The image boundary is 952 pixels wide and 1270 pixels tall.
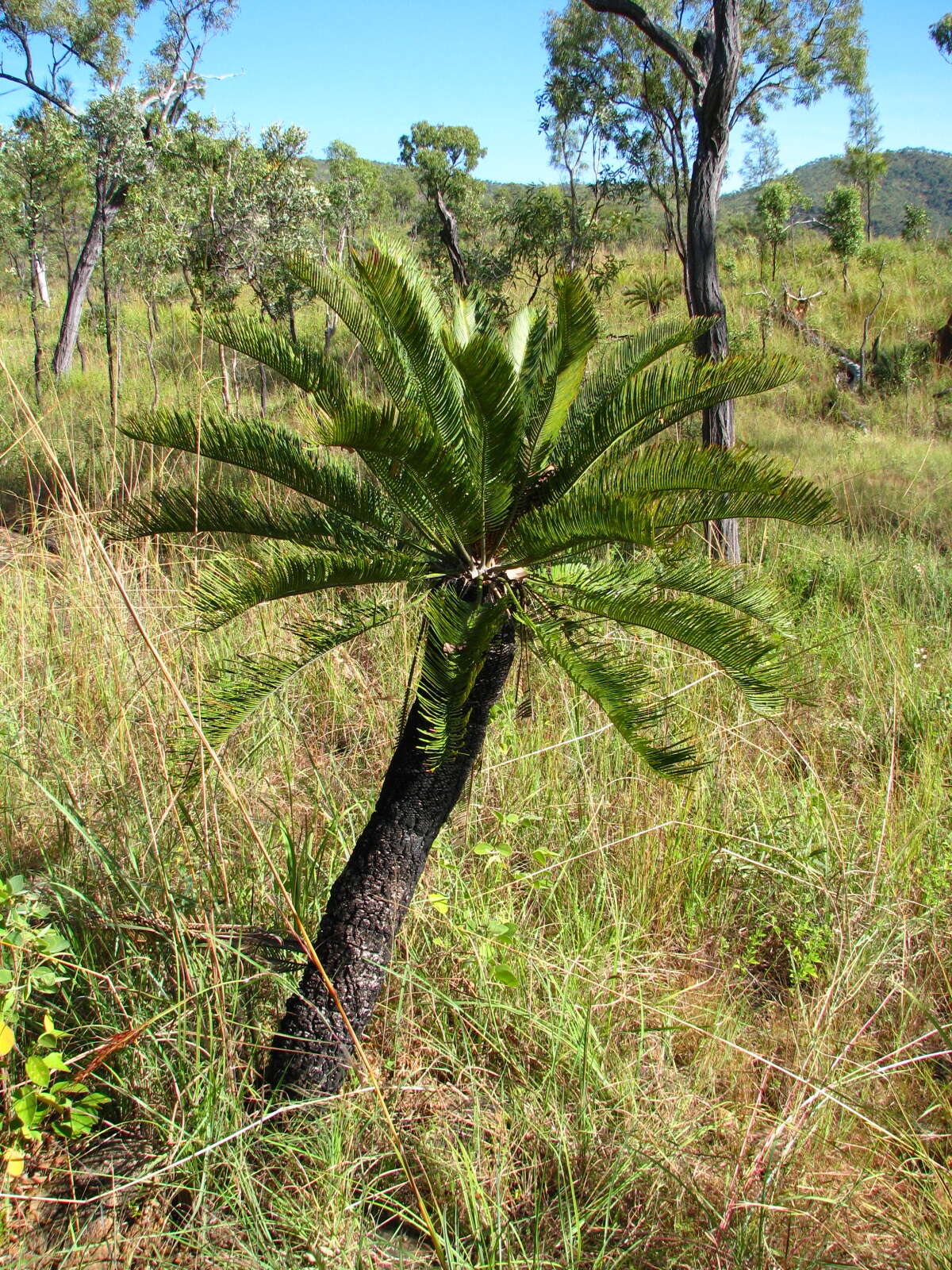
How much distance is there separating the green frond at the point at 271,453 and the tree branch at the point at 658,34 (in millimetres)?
5363

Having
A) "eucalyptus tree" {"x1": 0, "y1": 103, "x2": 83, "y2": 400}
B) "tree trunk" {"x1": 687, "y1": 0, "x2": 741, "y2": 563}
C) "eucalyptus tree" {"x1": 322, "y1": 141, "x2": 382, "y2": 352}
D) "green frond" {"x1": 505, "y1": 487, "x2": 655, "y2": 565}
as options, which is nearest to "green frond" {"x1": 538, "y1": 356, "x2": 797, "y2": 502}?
"green frond" {"x1": 505, "y1": 487, "x2": 655, "y2": 565}

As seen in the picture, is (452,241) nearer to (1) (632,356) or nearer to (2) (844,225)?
(1) (632,356)

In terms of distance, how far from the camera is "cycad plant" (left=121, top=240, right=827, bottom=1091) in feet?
5.32

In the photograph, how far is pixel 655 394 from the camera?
190cm

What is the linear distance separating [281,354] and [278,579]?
0.55 m

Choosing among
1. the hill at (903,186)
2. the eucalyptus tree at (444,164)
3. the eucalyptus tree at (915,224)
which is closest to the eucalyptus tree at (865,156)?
the eucalyptus tree at (915,224)

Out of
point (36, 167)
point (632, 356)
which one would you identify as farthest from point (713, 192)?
point (36, 167)

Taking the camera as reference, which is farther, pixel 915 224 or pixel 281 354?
pixel 915 224

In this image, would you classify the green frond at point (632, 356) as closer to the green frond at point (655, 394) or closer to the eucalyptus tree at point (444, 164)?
the green frond at point (655, 394)

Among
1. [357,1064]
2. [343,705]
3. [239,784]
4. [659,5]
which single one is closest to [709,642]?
[357,1064]

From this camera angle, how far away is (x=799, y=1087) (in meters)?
1.95

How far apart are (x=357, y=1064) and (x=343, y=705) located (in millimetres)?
1719

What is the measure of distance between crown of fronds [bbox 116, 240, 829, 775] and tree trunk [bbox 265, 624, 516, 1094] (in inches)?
5.6

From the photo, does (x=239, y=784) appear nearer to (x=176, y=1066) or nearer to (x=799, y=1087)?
(x=176, y=1066)
